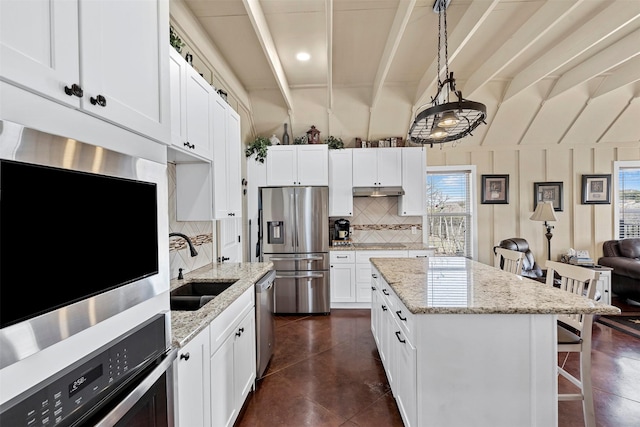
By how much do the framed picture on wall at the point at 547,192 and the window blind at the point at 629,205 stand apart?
3.51ft

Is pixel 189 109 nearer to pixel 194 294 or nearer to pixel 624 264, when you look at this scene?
pixel 194 294

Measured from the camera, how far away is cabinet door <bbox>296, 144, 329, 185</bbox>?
13.7 feet

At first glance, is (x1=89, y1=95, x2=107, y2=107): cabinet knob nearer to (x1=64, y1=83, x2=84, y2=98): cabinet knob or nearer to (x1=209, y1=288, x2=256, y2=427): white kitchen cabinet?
(x1=64, y1=83, x2=84, y2=98): cabinet knob

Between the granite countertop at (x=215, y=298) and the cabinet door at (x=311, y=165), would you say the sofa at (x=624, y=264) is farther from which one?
the granite countertop at (x=215, y=298)

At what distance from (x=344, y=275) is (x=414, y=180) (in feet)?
5.97

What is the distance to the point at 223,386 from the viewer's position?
158 cm

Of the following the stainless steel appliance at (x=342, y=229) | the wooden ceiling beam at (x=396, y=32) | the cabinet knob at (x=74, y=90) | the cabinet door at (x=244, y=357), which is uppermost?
the wooden ceiling beam at (x=396, y=32)

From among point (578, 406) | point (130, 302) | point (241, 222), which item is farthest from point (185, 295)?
point (578, 406)

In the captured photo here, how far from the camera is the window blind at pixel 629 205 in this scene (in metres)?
4.85

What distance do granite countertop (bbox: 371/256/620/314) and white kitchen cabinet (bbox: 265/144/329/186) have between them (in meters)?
2.06

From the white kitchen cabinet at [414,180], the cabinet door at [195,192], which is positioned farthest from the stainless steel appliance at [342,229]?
the cabinet door at [195,192]

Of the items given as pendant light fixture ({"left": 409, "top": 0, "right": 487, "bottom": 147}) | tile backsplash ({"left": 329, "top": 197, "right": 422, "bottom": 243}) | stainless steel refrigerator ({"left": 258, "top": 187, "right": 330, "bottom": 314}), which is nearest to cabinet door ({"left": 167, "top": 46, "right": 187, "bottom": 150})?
pendant light fixture ({"left": 409, "top": 0, "right": 487, "bottom": 147})

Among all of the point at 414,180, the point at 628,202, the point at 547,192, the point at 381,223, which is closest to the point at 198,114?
the point at 414,180

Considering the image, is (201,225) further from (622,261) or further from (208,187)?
(622,261)
